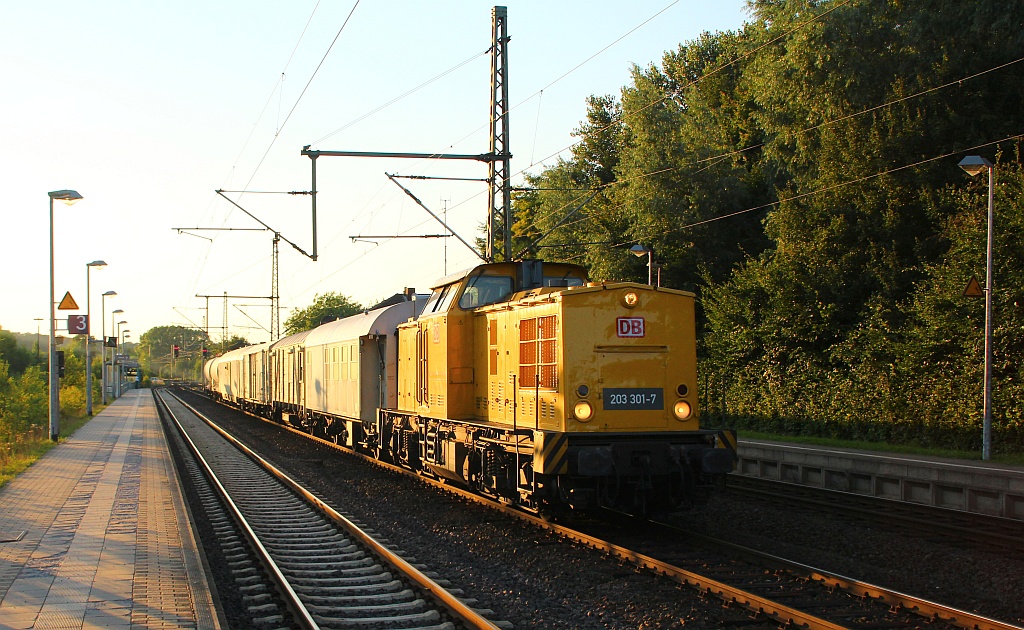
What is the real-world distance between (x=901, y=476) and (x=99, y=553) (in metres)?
12.2

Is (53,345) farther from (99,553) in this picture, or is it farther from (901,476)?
(901,476)

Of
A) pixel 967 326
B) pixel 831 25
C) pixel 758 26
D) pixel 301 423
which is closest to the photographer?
pixel 967 326

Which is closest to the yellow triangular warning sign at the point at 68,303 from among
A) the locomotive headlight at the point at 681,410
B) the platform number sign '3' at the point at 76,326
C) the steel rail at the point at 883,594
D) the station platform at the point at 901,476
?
the platform number sign '3' at the point at 76,326

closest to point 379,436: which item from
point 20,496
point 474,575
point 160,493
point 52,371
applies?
point 160,493

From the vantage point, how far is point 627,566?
920 centimetres

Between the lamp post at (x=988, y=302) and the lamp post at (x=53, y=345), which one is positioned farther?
the lamp post at (x=53, y=345)

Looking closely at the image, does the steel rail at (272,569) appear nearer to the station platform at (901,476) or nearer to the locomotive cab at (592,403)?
the locomotive cab at (592,403)

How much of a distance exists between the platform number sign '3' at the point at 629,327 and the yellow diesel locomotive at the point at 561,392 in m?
0.01

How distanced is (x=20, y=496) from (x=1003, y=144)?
86.2 feet

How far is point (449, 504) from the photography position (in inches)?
549

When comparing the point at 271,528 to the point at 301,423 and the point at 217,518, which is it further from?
the point at 301,423

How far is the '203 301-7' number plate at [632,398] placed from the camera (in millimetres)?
10938

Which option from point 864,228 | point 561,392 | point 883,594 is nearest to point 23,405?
point 561,392

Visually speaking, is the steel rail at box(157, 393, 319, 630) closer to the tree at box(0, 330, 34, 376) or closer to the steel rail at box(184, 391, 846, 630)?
the steel rail at box(184, 391, 846, 630)
